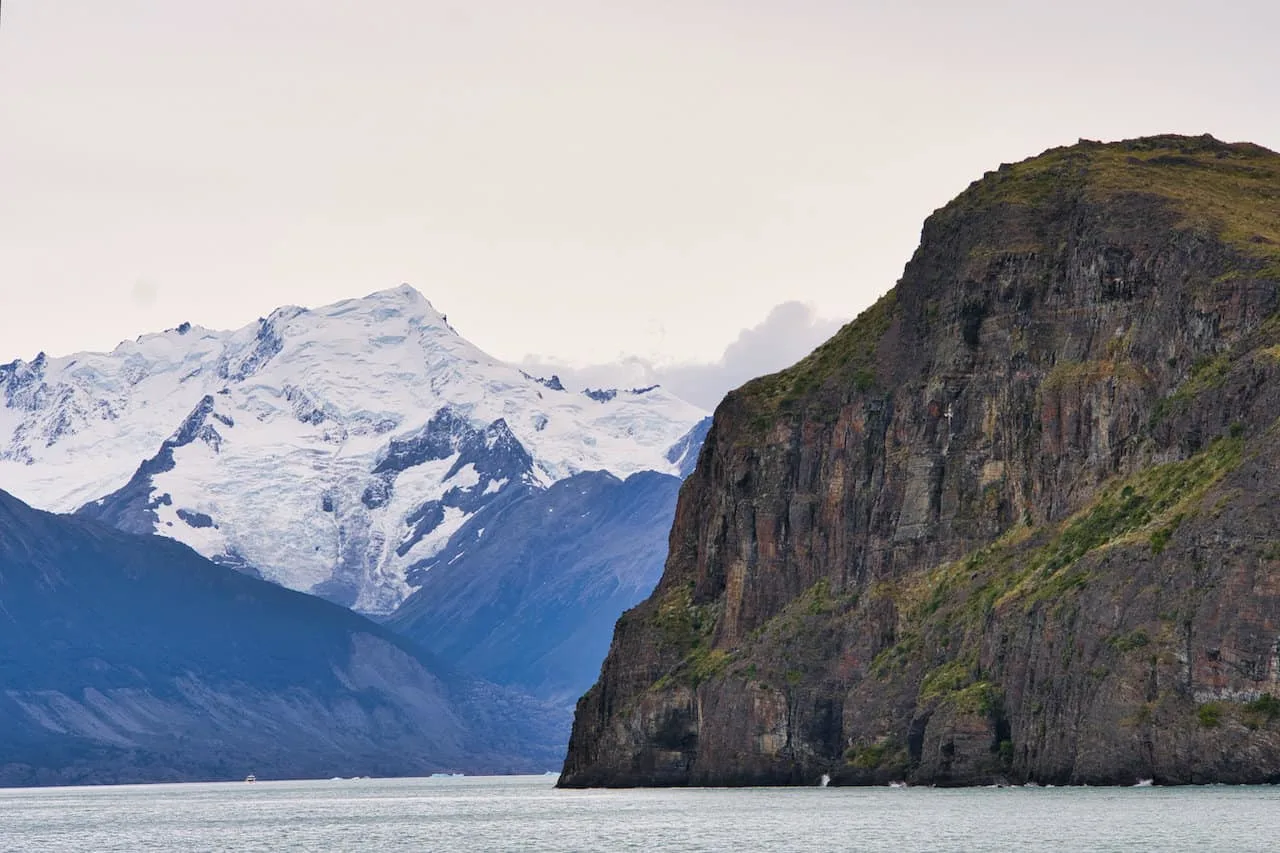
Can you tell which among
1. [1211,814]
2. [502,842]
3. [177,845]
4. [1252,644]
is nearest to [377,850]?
[502,842]

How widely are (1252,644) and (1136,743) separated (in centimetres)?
1402

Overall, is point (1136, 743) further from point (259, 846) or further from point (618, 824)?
point (259, 846)

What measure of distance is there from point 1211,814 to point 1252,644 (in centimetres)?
3892

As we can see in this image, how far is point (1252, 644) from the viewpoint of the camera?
192000 mm

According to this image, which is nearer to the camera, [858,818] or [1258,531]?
[858,818]

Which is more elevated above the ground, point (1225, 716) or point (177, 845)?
point (1225, 716)

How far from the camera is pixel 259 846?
183 metres

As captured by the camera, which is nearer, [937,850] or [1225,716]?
[937,850]

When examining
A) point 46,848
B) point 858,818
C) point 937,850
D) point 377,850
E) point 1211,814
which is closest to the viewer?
point 937,850

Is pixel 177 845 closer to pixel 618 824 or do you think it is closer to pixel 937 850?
pixel 618 824

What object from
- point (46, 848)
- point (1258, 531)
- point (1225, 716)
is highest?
point (1258, 531)

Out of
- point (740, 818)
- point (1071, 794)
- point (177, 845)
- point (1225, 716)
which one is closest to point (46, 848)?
point (177, 845)

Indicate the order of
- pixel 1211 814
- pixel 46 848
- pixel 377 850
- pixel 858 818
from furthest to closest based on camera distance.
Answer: pixel 46 848 < pixel 858 818 < pixel 377 850 < pixel 1211 814

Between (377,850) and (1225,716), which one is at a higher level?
(1225,716)
